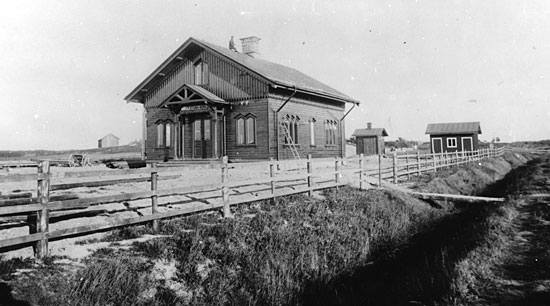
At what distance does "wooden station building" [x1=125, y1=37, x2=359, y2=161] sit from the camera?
1848 cm

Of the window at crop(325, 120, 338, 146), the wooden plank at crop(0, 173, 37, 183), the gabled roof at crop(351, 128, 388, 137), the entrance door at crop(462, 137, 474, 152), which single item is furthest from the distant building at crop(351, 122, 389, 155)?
the wooden plank at crop(0, 173, 37, 183)

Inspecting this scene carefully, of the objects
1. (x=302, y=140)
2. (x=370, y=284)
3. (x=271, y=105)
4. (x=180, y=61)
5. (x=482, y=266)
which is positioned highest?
(x=180, y=61)

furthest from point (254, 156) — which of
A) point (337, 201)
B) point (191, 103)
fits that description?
point (337, 201)

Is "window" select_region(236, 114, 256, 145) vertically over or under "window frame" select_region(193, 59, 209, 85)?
under

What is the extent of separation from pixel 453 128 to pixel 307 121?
110 ft

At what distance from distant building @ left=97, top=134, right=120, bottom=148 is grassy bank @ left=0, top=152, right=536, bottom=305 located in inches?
3259

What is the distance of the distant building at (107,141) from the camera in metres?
83.1

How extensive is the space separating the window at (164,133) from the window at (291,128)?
22.0ft

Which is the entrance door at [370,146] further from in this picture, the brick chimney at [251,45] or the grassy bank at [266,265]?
the grassy bank at [266,265]

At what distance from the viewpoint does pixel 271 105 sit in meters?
18.4

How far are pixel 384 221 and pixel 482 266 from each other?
432 cm

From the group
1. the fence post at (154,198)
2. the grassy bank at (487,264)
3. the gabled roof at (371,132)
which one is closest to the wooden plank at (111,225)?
the fence post at (154,198)

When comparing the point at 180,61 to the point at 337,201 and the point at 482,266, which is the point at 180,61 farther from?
the point at 482,266

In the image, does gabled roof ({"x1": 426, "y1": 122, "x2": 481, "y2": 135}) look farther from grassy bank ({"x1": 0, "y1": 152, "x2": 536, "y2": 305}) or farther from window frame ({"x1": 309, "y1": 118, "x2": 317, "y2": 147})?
grassy bank ({"x1": 0, "y1": 152, "x2": 536, "y2": 305})
